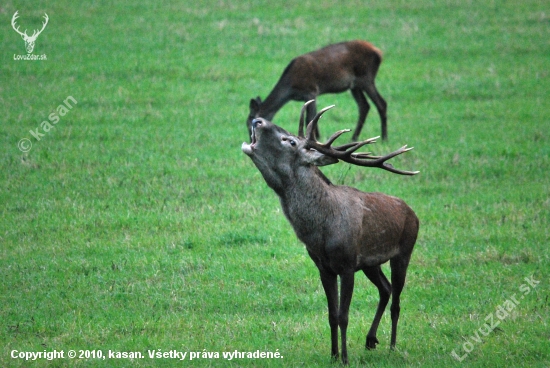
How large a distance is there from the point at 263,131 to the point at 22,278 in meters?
3.49

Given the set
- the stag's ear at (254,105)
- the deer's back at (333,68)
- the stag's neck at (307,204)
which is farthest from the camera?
the deer's back at (333,68)

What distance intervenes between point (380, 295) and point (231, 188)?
4989mm

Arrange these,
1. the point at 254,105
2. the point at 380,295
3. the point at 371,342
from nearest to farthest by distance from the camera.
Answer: the point at 371,342 → the point at 380,295 → the point at 254,105

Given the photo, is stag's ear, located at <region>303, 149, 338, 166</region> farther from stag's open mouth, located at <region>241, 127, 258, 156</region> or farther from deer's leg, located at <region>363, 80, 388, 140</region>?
deer's leg, located at <region>363, 80, 388, 140</region>

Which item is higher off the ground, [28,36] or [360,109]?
[28,36]

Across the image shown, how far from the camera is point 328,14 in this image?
23344 mm

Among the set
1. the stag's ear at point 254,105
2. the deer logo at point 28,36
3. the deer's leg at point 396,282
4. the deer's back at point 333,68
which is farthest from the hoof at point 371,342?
the deer logo at point 28,36

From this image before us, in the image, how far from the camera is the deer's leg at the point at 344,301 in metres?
6.69

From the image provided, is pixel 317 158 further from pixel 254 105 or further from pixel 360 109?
pixel 360 109

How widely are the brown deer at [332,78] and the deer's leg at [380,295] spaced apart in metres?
7.43

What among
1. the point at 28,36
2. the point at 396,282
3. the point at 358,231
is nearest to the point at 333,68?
the point at 28,36

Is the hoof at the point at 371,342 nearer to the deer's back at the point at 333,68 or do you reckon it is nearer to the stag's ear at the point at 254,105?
the stag's ear at the point at 254,105

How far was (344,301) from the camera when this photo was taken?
6.76 metres

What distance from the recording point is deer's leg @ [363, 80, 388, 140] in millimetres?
15102
